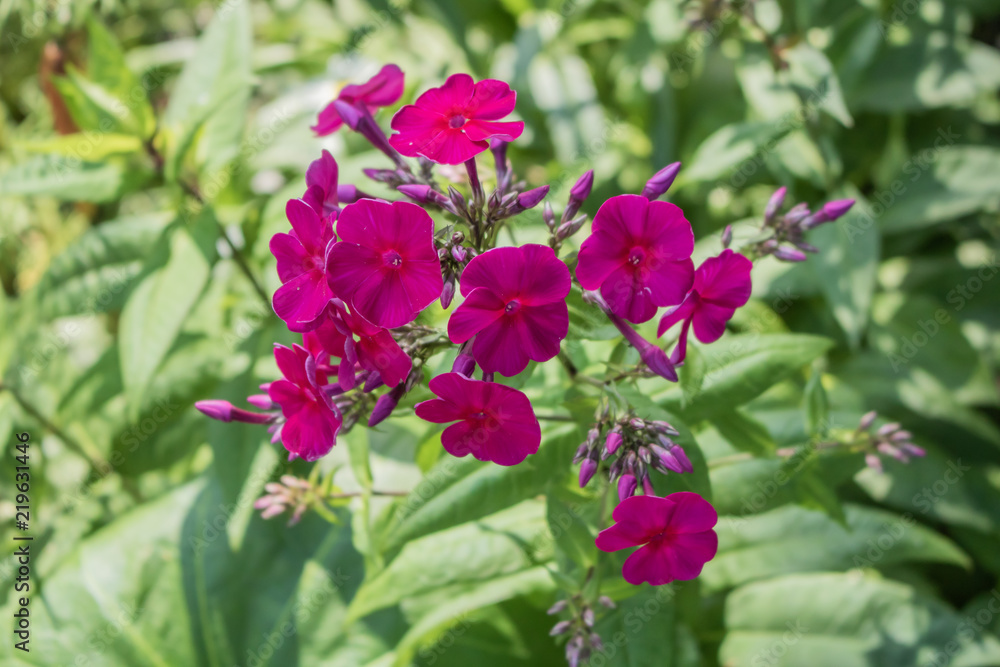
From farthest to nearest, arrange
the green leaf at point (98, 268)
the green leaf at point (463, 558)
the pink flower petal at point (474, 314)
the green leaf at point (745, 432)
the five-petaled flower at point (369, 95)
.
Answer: the green leaf at point (98, 268)
the green leaf at point (463, 558)
the green leaf at point (745, 432)
the five-petaled flower at point (369, 95)
the pink flower petal at point (474, 314)

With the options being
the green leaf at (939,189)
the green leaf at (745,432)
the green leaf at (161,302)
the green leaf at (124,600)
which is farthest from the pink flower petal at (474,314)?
the green leaf at (939,189)

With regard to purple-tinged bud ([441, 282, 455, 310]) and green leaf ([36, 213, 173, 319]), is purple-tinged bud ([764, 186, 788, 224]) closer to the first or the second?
purple-tinged bud ([441, 282, 455, 310])

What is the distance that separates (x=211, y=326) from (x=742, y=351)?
1515 mm

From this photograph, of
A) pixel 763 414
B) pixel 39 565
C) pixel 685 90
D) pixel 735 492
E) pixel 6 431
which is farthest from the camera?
pixel 685 90

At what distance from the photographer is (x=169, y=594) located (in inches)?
82.3

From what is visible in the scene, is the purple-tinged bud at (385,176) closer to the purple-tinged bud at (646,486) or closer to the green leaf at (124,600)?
the purple-tinged bud at (646,486)

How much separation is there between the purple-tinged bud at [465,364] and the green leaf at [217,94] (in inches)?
44.4

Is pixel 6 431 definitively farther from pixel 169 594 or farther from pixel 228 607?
Result: pixel 228 607

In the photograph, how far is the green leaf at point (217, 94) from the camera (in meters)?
1.82

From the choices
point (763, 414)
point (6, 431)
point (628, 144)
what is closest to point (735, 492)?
point (763, 414)

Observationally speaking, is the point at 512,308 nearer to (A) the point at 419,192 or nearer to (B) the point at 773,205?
(A) the point at 419,192

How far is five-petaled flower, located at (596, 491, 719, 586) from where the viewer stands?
101cm

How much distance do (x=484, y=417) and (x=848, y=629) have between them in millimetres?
1420

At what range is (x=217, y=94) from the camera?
184 centimetres
